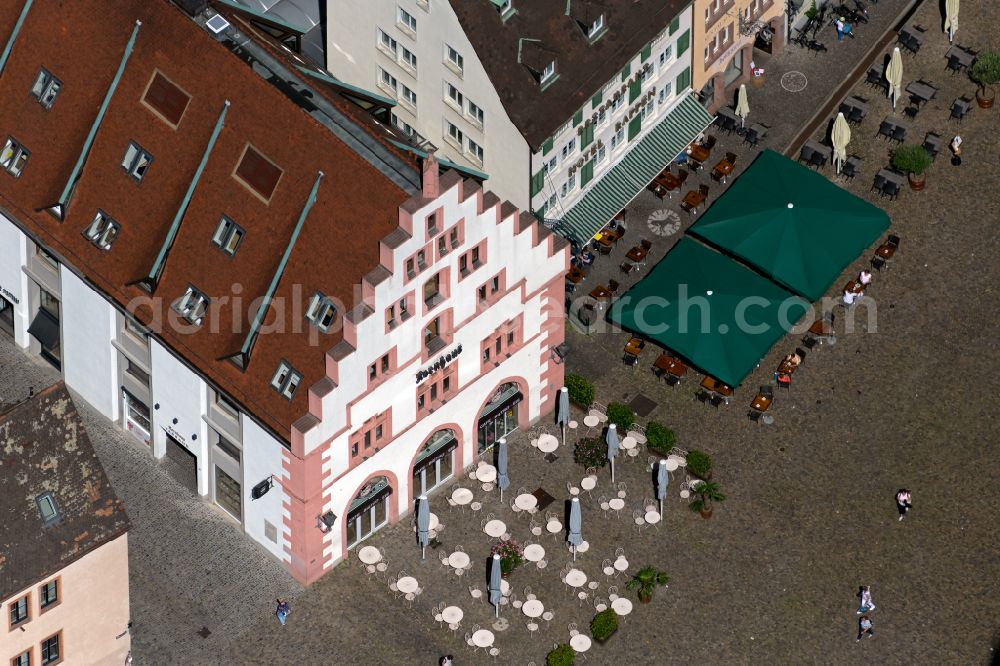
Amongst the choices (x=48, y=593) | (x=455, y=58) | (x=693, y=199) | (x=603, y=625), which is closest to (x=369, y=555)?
(x=603, y=625)

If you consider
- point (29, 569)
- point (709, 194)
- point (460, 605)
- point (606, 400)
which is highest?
point (709, 194)

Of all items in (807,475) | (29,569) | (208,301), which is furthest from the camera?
(807,475)

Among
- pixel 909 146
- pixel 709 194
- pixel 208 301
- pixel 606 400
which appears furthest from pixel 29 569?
pixel 909 146

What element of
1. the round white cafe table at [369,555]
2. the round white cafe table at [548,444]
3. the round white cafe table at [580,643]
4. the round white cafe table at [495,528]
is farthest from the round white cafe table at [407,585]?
the round white cafe table at [548,444]

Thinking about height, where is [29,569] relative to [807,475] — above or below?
below

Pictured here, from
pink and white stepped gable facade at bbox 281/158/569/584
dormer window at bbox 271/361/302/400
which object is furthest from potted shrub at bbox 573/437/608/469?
dormer window at bbox 271/361/302/400

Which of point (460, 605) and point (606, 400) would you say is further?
point (606, 400)

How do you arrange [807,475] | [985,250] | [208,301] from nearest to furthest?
[208,301] → [807,475] → [985,250]

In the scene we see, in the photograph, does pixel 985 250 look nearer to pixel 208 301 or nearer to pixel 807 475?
pixel 807 475

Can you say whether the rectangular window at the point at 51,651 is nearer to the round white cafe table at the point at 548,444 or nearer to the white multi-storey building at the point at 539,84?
the round white cafe table at the point at 548,444
